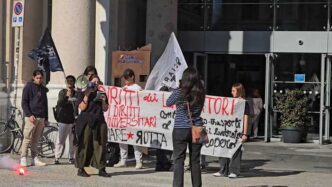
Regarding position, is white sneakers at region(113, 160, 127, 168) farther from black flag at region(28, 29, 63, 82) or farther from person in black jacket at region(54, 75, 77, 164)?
black flag at region(28, 29, 63, 82)

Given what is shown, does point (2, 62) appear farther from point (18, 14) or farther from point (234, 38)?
point (234, 38)

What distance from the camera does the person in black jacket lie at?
11.8 meters

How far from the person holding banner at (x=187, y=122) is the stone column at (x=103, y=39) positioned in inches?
293

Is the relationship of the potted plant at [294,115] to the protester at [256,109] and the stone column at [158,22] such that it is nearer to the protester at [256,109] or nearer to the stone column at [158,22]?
the protester at [256,109]

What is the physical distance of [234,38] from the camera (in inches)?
734

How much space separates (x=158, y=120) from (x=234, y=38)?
779 centimetres

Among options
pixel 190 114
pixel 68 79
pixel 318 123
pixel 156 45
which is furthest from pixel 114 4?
pixel 190 114

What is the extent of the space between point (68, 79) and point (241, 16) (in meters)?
8.71

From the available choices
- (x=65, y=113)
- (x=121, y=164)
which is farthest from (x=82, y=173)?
(x=65, y=113)

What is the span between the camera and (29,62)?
14.7 meters

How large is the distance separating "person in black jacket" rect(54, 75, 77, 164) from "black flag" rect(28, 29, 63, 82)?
0.73 metres

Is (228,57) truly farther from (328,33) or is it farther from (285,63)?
(328,33)

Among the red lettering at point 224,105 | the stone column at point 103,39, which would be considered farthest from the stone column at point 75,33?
the red lettering at point 224,105

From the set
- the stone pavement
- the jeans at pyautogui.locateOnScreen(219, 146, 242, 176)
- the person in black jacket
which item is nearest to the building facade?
Answer: the person in black jacket
